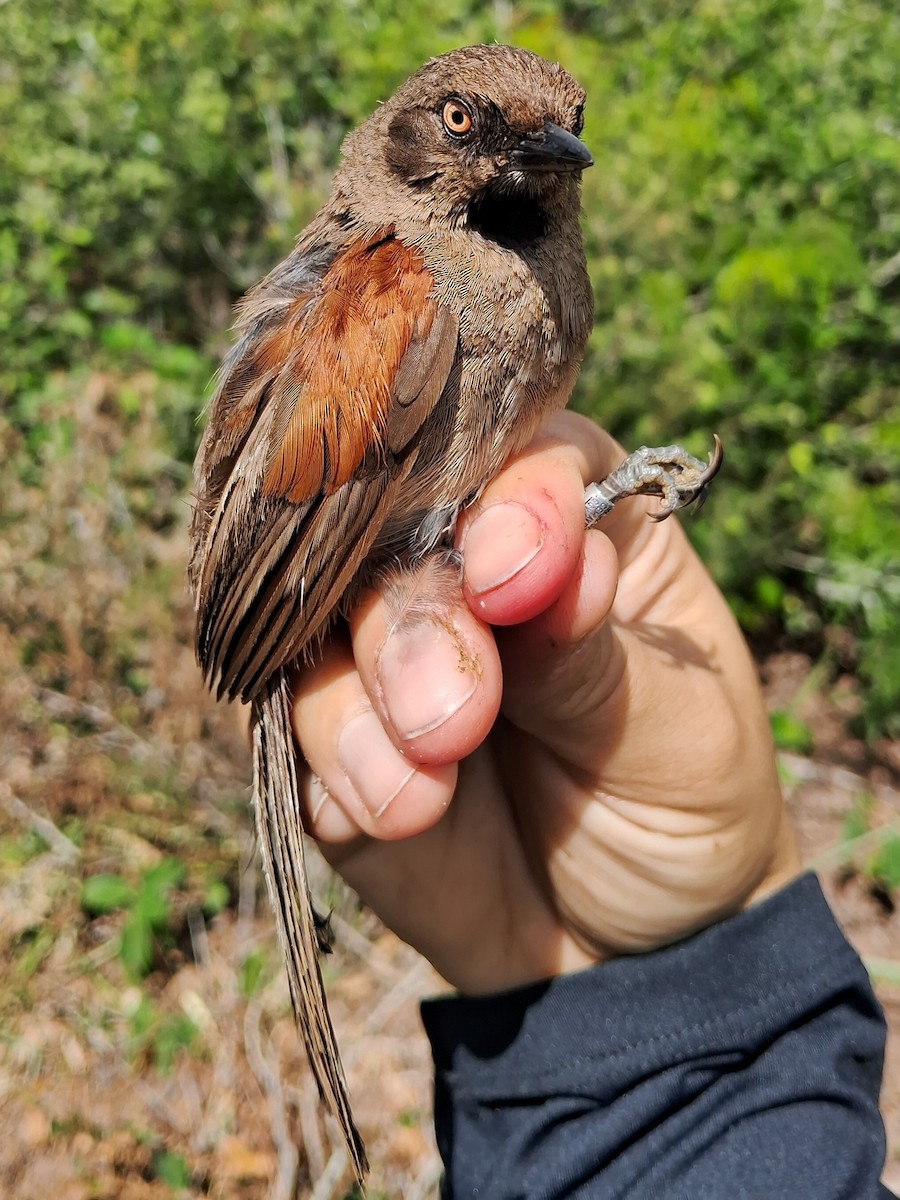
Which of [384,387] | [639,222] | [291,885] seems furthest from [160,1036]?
[639,222]

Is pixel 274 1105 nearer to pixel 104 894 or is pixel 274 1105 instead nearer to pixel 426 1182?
pixel 426 1182

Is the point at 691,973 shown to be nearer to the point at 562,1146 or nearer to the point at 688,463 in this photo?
the point at 562,1146

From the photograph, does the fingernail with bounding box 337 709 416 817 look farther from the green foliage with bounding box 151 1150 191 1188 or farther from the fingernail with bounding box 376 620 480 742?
the green foliage with bounding box 151 1150 191 1188

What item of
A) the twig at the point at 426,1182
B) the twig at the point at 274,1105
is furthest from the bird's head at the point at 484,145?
the twig at the point at 426,1182

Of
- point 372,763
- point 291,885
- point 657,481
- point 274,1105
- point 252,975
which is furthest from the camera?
point 252,975

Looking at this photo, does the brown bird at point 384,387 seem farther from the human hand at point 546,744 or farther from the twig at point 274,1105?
the twig at point 274,1105

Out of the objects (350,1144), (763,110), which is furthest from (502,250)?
(763,110)
